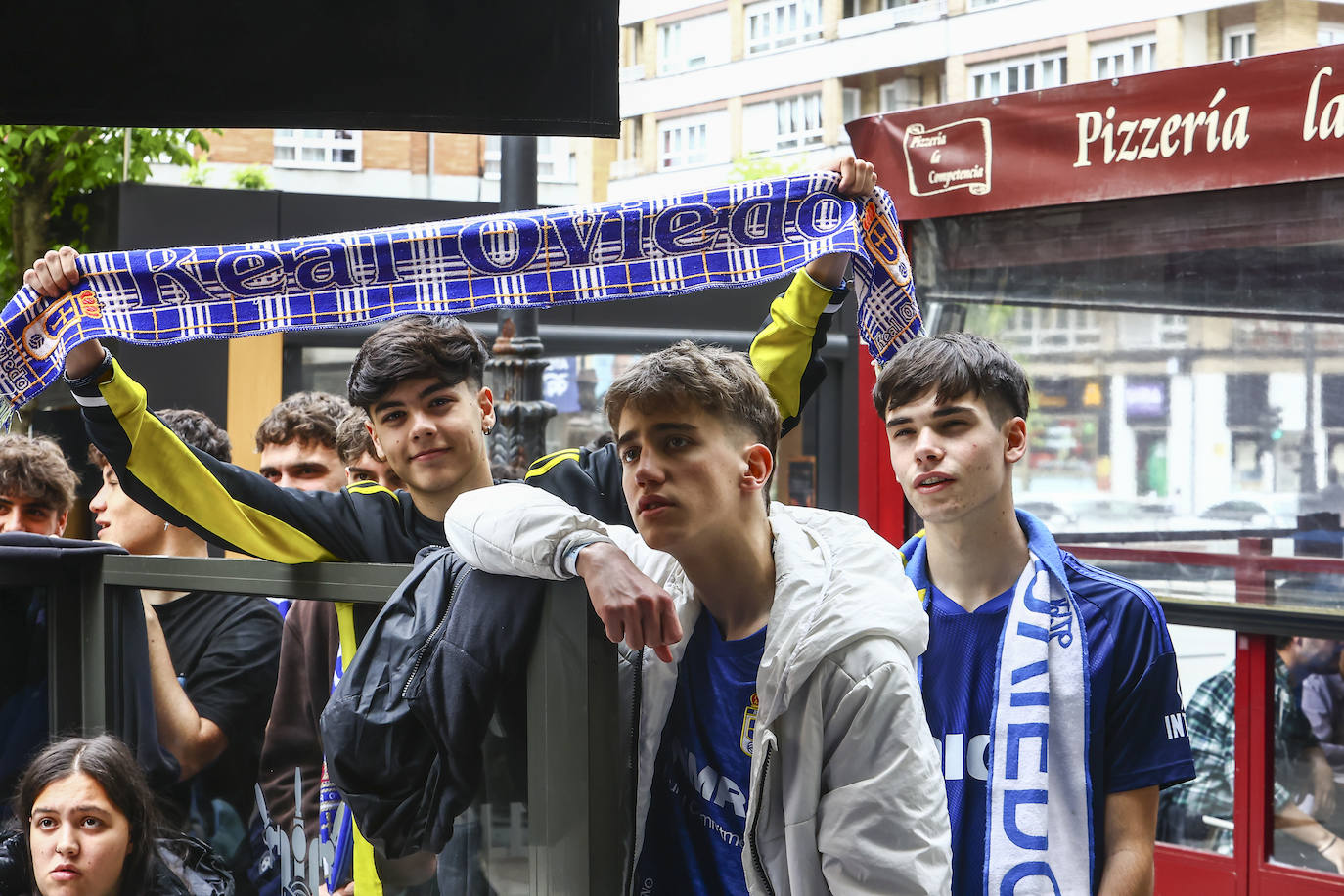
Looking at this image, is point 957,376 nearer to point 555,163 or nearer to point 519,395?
point 519,395

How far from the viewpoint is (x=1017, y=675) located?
2842mm

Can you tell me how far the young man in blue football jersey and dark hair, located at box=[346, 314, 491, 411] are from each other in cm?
118

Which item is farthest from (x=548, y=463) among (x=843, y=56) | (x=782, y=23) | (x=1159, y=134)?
(x=782, y=23)

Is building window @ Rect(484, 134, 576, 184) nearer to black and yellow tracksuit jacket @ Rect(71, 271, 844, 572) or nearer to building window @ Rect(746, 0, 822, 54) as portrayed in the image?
building window @ Rect(746, 0, 822, 54)

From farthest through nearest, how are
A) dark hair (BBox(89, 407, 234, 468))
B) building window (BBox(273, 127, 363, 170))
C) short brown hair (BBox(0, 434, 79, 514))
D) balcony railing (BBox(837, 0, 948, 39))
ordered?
balcony railing (BBox(837, 0, 948, 39))
building window (BBox(273, 127, 363, 170))
dark hair (BBox(89, 407, 234, 468))
short brown hair (BBox(0, 434, 79, 514))

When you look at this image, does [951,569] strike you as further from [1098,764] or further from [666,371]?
[666,371]

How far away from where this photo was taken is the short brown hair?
4.42 metres

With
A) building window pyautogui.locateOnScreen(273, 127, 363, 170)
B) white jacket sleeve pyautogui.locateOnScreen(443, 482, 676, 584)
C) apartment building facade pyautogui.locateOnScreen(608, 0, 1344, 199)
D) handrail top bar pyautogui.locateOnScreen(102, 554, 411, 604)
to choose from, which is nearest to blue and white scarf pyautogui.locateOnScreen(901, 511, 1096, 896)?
white jacket sleeve pyautogui.locateOnScreen(443, 482, 676, 584)

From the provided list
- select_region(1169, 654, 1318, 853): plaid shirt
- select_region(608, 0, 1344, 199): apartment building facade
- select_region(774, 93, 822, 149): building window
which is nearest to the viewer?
select_region(1169, 654, 1318, 853): plaid shirt

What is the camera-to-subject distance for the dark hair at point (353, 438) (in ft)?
15.2

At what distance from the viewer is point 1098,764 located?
2.83 m

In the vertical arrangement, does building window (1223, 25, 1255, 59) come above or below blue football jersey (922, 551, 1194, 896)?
above

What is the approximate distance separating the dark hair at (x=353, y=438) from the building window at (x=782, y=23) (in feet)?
122

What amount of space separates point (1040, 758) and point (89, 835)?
6.84 ft
